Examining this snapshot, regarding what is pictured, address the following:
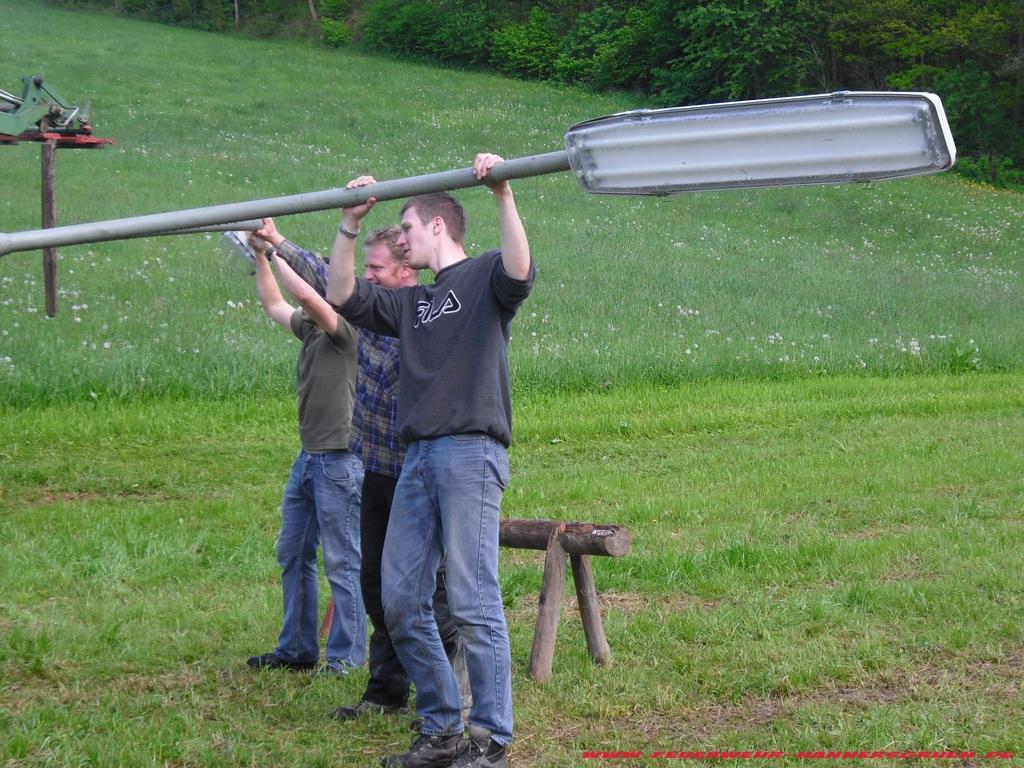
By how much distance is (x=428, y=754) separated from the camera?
14.4ft

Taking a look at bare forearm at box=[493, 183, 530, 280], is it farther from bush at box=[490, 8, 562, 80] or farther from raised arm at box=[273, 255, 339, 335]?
bush at box=[490, 8, 562, 80]

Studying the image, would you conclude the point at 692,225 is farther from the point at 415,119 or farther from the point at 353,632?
the point at 353,632

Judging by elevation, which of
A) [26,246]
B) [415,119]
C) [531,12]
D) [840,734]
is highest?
[531,12]

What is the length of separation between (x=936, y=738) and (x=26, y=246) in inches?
151

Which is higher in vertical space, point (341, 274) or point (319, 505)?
point (341, 274)

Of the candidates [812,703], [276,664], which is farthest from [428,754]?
[812,703]

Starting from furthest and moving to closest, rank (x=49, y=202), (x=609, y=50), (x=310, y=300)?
(x=609, y=50) → (x=49, y=202) → (x=310, y=300)

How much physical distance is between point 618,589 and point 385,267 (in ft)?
8.61

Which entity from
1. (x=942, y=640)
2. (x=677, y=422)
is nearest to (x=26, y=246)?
(x=942, y=640)

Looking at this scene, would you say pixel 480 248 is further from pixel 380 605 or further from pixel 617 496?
pixel 380 605

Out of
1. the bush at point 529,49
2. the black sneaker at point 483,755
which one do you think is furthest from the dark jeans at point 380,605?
the bush at point 529,49

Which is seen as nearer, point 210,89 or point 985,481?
point 985,481

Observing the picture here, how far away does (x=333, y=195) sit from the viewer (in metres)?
4.12

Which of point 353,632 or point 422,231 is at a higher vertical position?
point 422,231
